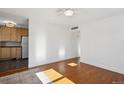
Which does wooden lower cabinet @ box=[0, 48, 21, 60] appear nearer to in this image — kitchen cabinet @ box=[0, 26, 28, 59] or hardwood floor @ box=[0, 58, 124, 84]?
kitchen cabinet @ box=[0, 26, 28, 59]

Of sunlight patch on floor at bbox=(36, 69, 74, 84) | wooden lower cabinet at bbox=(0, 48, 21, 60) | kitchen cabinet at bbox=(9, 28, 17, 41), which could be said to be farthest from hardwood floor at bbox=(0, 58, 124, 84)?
kitchen cabinet at bbox=(9, 28, 17, 41)

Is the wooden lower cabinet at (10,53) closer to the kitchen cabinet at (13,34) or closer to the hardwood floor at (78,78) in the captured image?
the kitchen cabinet at (13,34)

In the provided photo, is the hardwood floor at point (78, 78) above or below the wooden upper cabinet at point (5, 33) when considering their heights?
below

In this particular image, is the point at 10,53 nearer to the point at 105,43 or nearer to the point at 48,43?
the point at 48,43

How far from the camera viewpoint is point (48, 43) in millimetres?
4477

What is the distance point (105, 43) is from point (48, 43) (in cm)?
262

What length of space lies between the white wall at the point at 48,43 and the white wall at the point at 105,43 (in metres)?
1.20

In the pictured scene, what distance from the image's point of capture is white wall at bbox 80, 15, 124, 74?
309 cm

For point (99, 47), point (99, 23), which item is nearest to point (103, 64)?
point (99, 47)

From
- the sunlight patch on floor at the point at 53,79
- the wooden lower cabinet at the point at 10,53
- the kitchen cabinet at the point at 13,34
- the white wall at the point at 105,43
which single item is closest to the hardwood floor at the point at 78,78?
the sunlight patch on floor at the point at 53,79

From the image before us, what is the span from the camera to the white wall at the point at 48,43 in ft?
12.5
